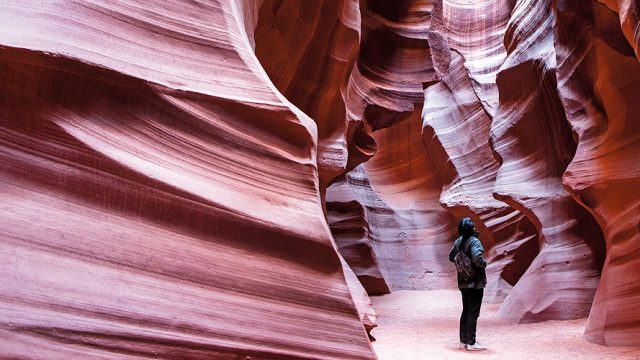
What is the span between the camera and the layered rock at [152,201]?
1.93m

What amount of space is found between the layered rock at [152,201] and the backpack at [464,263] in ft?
13.1

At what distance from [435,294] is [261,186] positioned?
41.0 feet

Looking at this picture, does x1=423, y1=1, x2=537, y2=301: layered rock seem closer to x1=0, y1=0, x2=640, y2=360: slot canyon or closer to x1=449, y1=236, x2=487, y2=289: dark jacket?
x1=449, y1=236, x2=487, y2=289: dark jacket

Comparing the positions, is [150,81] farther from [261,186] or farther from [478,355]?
[478,355]

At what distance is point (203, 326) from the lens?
2102 mm

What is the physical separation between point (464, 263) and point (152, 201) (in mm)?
4702

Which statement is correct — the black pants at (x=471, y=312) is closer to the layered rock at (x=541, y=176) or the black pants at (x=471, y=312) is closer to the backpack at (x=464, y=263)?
the backpack at (x=464, y=263)

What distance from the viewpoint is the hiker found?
248 inches

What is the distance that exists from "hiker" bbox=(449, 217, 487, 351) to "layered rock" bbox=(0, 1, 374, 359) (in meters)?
4.01

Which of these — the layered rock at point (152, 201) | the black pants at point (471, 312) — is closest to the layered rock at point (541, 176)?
the black pants at point (471, 312)

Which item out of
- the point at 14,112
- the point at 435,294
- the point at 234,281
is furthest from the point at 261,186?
the point at 435,294

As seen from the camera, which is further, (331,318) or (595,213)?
(595,213)

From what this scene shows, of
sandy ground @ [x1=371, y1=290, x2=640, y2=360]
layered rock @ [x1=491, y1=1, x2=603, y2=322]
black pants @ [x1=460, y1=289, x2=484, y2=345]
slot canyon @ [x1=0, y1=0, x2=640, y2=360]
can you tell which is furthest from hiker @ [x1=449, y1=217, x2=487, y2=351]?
layered rock @ [x1=491, y1=1, x2=603, y2=322]

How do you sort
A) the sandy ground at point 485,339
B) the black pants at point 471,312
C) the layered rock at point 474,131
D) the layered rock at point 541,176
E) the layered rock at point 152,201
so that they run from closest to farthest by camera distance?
the layered rock at point 152,201
the sandy ground at point 485,339
the black pants at point 471,312
the layered rock at point 541,176
the layered rock at point 474,131
